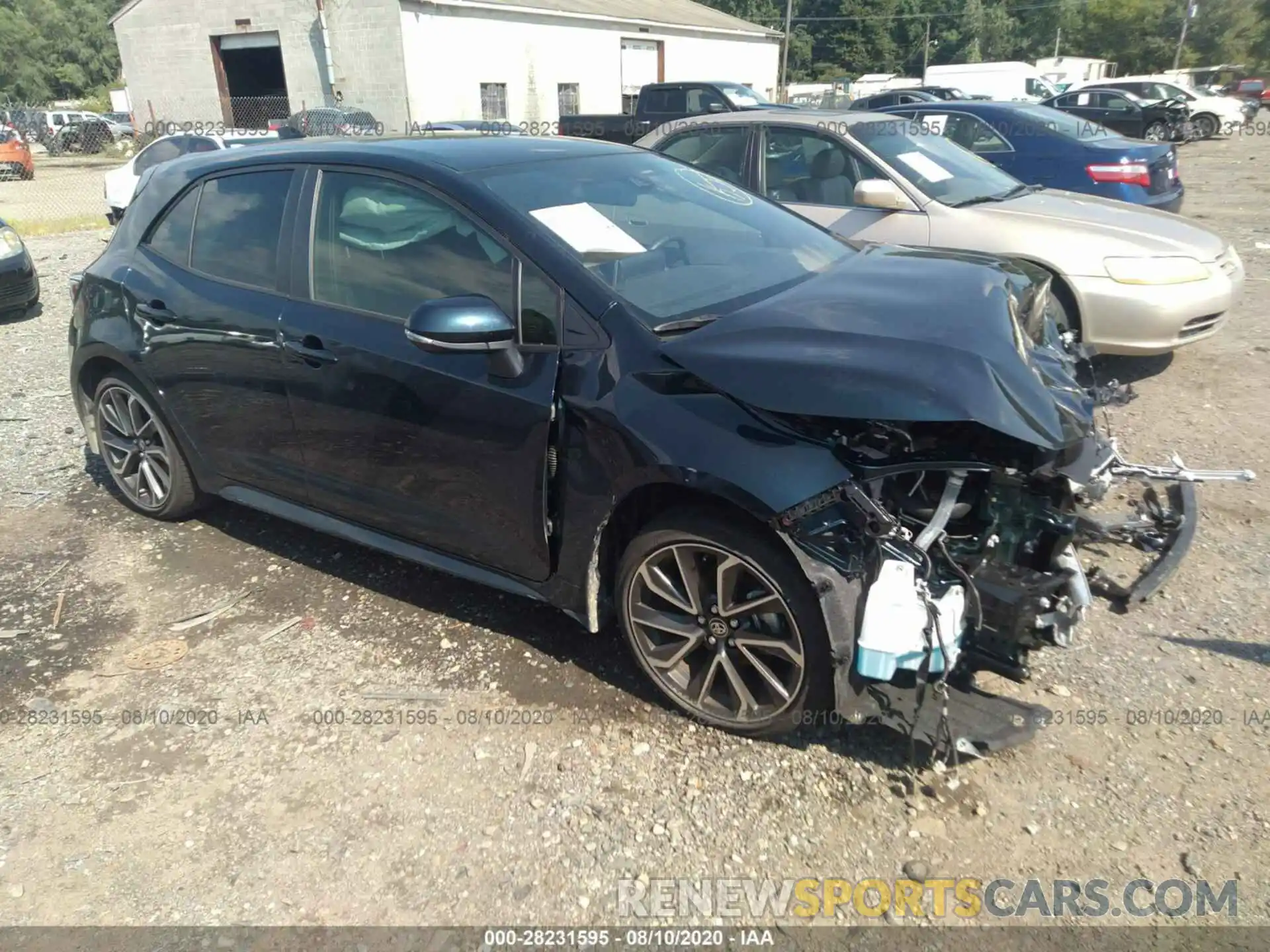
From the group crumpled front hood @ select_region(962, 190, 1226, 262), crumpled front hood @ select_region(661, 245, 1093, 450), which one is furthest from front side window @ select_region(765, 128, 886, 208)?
crumpled front hood @ select_region(661, 245, 1093, 450)

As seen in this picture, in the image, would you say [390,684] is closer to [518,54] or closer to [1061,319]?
[1061,319]

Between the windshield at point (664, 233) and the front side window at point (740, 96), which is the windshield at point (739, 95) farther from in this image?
the windshield at point (664, 233)

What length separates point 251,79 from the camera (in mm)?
30578

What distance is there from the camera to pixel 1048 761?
276 cm

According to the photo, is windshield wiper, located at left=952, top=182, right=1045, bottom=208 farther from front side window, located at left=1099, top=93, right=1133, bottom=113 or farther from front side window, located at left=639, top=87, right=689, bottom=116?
front side window, located at left=1099, top=93, right=1133, bottom=113

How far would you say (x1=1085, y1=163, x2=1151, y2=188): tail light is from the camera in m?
8.47

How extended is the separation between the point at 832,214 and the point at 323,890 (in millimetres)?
5171

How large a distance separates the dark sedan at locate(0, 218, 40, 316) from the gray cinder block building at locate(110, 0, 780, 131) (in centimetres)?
1675

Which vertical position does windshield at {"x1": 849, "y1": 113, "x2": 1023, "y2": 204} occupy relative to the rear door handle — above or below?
above

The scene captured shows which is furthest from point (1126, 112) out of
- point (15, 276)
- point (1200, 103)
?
point (15, 276)

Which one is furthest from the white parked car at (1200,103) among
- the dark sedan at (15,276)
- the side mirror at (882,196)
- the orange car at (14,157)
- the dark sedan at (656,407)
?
the orange car at (14,157)

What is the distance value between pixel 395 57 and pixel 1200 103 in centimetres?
2310

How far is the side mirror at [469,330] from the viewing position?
2801 mm

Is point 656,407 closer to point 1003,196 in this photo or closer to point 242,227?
point 242,227
